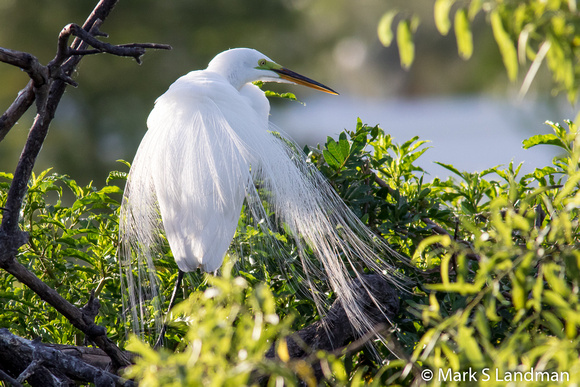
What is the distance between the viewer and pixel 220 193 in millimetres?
1481

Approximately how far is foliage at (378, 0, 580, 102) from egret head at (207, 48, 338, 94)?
5.23 feet

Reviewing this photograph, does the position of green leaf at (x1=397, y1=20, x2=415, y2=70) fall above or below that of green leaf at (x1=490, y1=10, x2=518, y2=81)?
above

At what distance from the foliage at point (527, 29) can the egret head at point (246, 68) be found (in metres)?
1.60

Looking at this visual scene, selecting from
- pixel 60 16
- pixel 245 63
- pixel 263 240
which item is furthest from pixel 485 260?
pixel 60 16

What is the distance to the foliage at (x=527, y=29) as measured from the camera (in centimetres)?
55

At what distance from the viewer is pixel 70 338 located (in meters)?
1.29

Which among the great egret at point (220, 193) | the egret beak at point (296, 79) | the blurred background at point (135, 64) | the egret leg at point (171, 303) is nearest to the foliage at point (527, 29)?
the great egret at point (220, 193)

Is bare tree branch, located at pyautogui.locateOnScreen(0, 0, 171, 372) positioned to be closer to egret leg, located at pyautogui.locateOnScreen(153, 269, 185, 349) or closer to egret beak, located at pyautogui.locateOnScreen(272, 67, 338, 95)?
egret leg, located at pyautogui.locateOnScreen(153, 269, 185, 349)

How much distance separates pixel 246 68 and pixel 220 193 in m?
0.84

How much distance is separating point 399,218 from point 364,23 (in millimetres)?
14150

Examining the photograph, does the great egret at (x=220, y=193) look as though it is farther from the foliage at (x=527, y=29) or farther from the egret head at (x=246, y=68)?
the foliage at (x=527, y=29)

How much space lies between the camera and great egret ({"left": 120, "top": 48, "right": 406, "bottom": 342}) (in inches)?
52.4

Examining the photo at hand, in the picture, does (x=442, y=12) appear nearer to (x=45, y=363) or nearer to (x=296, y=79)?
(x=45, y=363)

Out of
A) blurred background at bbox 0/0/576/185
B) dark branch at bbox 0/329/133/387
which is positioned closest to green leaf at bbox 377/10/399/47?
dark branch at bbox 0/329/133/387
